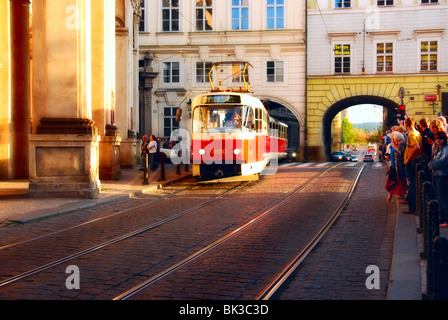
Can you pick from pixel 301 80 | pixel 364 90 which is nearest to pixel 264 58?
pixel 301 80

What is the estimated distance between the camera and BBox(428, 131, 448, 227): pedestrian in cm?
919

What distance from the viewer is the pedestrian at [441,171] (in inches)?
362

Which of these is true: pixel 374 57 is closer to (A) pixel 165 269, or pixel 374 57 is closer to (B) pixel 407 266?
(B) pixel 407 266

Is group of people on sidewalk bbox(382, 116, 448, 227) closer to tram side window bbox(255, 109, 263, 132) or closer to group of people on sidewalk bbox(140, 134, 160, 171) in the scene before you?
tram side window bbox(255, 109, 263, 132)

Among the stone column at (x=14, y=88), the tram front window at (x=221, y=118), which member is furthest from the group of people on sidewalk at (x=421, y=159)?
the stone column at (x=14, y=88)

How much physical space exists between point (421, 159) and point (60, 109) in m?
8.80

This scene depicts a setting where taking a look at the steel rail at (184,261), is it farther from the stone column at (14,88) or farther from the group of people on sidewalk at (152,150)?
the group of people on sidewalk at (152,150)

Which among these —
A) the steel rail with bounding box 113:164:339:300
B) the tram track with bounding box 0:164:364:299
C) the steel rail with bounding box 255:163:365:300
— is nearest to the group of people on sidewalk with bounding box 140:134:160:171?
the tram track with bounding box 0:164:364:299

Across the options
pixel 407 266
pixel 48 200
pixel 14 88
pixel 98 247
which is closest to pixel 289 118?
pixel 14 88

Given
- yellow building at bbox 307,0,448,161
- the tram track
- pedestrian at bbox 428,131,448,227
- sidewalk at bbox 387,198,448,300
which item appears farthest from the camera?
yellow building at bbox 307,0,448,161

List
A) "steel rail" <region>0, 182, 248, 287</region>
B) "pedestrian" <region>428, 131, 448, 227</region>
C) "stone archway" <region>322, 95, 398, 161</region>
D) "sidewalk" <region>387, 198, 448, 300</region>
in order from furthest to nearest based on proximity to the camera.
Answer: "stone archway" <region>322, 95, 398, 161</region>, "pedestrian" <region>428, 131, 448, 227</region>, "steel rail" <region>0, 182, 248, 287</region>, "sidewalk" <region>387, 198, 448, 300</region>

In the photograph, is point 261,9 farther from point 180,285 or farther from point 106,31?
point 180,285

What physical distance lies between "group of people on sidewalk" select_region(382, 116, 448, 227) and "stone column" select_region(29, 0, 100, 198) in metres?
7.37

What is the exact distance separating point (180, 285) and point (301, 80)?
3249 centimetres
